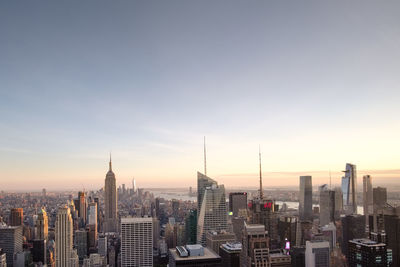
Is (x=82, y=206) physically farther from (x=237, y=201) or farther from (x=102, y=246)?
(x=237, y=201)

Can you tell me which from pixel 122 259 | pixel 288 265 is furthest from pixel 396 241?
pixel 122 259

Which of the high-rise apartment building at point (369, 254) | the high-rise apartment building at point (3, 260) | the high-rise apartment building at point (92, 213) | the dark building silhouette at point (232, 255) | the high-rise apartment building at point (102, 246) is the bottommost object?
the high-rise apartment building at point (102, 246)

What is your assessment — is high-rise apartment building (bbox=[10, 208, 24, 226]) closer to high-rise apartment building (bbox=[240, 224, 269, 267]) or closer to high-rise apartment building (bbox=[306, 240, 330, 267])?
high-rise apartment building (bbox=[240, 224, 269, 267])

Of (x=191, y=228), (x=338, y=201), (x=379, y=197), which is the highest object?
(x=379, y=197)

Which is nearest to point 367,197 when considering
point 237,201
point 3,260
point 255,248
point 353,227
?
point 353,227

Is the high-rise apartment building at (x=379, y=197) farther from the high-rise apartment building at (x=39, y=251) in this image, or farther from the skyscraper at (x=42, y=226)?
the skyscraper at (x=42, y=226)

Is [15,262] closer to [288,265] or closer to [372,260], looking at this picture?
[288,265]

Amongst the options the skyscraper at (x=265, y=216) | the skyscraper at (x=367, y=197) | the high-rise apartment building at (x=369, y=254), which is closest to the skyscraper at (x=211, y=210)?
the skyscraper at (x=265, y=216)
